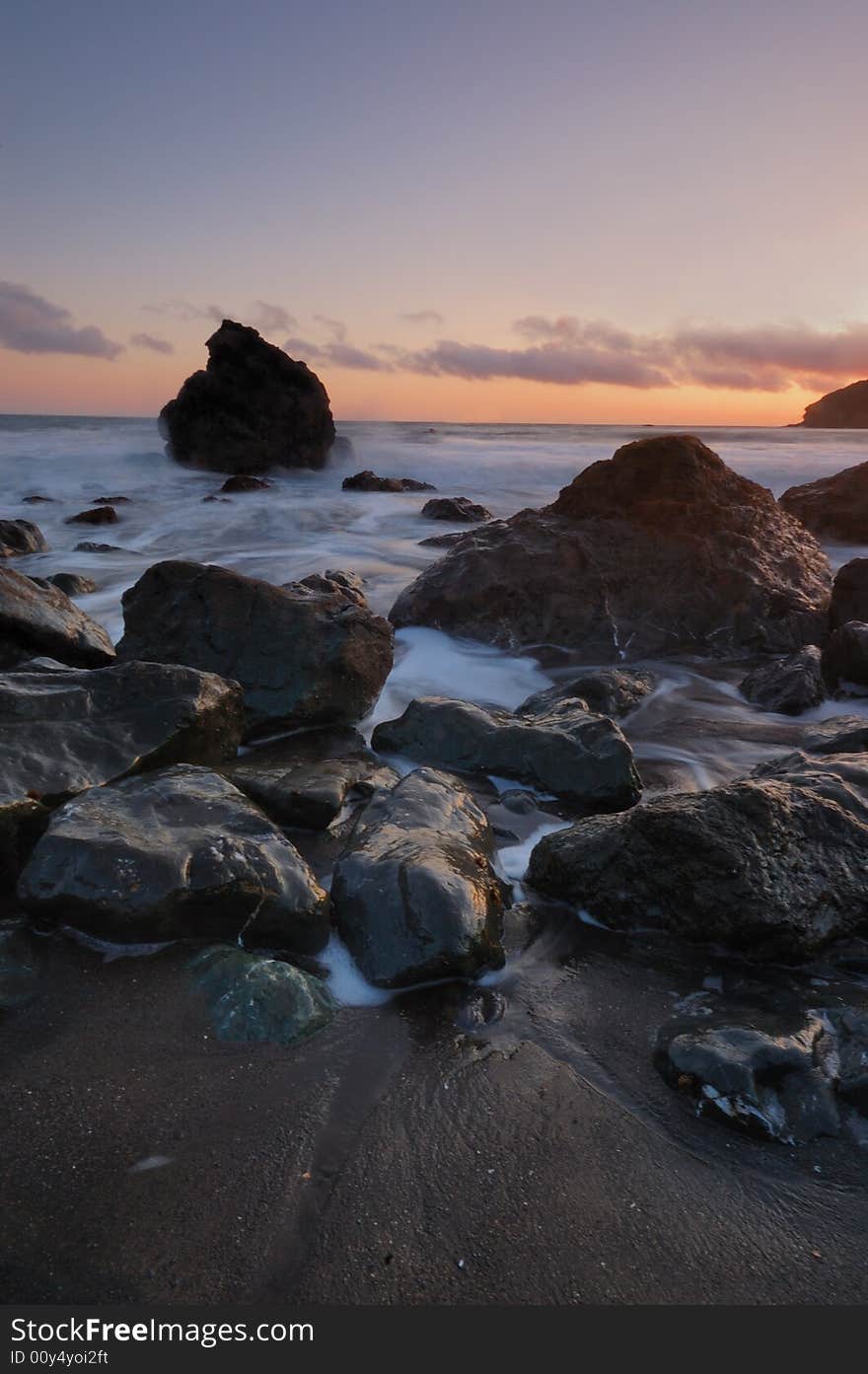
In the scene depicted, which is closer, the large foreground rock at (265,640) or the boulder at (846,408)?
the large foreground rock at (265,640)

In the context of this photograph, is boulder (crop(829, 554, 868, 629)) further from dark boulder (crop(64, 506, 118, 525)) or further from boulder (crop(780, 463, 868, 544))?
dark boulder (crop(64, 506, 118, 525))

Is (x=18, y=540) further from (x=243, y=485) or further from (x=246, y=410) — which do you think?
(x=246, y=410)

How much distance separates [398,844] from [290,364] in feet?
63.4

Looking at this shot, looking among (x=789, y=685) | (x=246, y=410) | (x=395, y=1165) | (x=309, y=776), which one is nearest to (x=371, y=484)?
(x=246, y=410)

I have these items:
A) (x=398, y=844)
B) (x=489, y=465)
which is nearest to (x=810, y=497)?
(x=398, y=844)

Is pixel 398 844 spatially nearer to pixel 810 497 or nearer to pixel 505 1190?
pixel 505 1190

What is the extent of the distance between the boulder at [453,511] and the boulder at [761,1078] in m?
11.4

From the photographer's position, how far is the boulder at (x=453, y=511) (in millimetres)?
13156

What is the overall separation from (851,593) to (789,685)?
1341 millimetres

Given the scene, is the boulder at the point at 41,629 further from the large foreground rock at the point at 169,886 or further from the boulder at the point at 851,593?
the boulder at the point at 851,593

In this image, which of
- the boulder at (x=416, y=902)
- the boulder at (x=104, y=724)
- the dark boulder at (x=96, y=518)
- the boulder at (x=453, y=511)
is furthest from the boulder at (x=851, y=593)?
the dark boulder at (x=96, y=518)

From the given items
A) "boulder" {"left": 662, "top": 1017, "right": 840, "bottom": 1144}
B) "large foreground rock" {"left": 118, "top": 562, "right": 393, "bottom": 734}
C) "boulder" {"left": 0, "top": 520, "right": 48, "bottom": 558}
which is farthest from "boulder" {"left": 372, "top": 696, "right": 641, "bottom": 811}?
"boulder" {"left": 0, "top": 520, "right": 48, "bottom": 558}

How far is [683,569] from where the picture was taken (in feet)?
19.7

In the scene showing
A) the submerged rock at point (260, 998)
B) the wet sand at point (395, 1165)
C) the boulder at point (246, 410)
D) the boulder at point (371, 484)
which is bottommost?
the wet sand at point (395, 1165)
